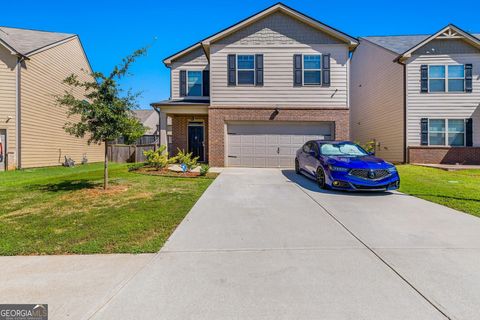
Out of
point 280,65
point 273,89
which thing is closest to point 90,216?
point 273,89

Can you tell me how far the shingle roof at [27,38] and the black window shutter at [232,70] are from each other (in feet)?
33.1

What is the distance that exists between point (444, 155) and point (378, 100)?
5238 mm

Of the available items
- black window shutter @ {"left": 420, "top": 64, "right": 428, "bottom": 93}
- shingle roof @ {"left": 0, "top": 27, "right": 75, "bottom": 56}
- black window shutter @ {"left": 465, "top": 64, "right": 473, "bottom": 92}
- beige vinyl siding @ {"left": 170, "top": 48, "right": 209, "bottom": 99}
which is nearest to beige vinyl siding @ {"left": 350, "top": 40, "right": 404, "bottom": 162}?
black window shutter @ {"left": 420, "top": 64, "right": 428, "bottom": 93}

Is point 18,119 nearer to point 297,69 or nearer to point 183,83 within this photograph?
point 183,83

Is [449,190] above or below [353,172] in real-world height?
below

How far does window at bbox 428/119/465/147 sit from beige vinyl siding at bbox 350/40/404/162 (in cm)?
149

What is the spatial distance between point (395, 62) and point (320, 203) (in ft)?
43.3

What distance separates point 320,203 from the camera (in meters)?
6.06

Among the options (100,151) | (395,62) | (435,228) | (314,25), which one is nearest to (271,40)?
(314,25)

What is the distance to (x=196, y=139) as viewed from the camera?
15328 millimetres

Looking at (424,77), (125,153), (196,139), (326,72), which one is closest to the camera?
(326,72)

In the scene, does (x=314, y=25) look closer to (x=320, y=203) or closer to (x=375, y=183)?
(x=375, y=183)

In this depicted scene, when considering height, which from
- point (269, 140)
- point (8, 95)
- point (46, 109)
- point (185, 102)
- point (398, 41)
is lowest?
point (269, 140)

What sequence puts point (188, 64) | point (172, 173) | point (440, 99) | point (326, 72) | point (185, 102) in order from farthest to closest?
point (188, 64), point (440, 99), point (185, 102), point (326, 72), point (172, 173)
